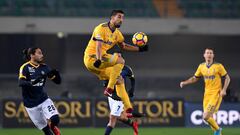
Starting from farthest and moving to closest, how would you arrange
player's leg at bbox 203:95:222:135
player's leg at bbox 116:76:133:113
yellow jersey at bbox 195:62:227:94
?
yellow jersey at bbox 195:62:227:94, player's leg at bbox 203:95:222:135, player's leg at bbox 116:76:133:113

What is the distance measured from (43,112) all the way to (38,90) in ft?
1.45

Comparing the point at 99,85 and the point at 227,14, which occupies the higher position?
the point at 227,14

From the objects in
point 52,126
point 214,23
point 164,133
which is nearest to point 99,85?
point 214,23

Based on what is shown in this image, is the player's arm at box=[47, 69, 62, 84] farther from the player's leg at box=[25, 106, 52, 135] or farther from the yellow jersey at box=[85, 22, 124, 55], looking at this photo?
the yellow jersey at box=[85, 22, 124, 55]

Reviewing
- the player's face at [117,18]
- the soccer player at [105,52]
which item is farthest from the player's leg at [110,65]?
the player's face at [117,18]

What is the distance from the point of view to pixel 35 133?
19.4 m

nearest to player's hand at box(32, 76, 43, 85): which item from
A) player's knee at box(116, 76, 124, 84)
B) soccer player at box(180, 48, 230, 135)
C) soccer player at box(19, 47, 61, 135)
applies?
soccer player at box(19, 47, 61, 135)

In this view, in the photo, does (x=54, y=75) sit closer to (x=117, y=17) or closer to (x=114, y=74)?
(x=114, y=74)

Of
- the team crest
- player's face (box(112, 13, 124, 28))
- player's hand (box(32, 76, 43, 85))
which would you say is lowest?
player's hand (box(32, 76, 43, 85))

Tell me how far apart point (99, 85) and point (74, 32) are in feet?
8.37

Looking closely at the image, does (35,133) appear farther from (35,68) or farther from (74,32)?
(74,32)

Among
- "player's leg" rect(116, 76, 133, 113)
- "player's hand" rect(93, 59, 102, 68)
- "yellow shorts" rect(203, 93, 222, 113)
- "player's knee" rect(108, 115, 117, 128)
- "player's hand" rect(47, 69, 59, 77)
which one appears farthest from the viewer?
"yellow shorts" rect(203, 93, 222, 113)

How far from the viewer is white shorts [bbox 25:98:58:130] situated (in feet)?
45.0

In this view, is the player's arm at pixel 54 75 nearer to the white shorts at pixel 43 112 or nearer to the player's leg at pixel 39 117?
the white shorts at pixel 43 112
